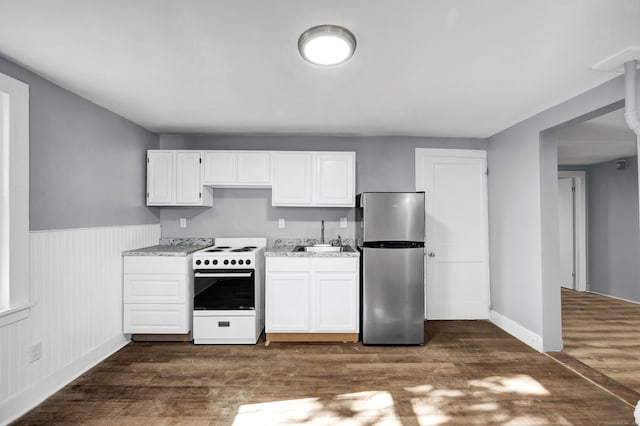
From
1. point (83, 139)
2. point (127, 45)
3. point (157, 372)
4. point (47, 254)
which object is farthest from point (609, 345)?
point (83, 139)

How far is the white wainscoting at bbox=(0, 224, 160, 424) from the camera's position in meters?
2.06

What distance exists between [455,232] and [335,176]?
67.2 inches

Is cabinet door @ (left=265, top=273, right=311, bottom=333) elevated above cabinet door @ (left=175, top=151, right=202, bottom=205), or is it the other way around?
cabinet door @ (left=175, top=151, right=202, bottom=205)

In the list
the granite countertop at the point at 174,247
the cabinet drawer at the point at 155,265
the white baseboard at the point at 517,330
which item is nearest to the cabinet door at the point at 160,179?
the granite countertop at the point at 174,247

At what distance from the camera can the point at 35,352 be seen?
219 cm

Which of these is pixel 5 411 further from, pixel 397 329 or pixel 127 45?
pixel 397 329

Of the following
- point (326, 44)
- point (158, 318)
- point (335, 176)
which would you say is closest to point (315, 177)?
point (335, 176)

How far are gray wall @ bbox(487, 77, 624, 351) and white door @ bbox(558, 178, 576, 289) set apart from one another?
9.61 ft

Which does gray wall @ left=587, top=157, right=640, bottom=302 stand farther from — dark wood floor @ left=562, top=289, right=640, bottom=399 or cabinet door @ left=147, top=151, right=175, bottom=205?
cabinet door @ left=147, top=151, right=175, bottom=205

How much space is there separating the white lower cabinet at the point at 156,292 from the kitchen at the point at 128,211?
0.16m

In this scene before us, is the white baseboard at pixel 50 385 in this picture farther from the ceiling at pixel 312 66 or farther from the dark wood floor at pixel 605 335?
the dark wood floor at pixel 605 335

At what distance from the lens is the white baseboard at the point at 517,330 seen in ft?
10.1

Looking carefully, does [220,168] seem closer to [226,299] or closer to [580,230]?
[226,299]

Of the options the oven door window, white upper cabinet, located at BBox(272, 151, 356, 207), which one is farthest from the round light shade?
the oven door window
